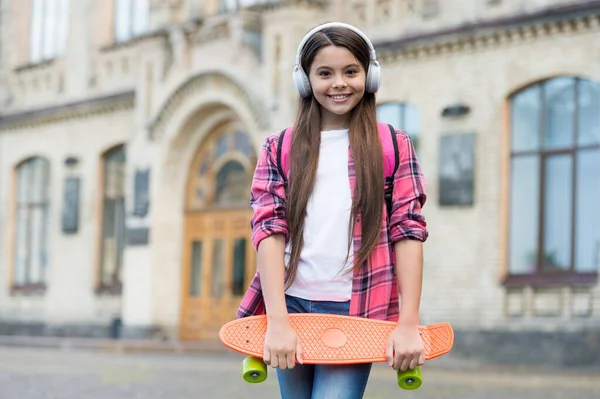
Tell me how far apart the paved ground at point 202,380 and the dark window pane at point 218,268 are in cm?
441

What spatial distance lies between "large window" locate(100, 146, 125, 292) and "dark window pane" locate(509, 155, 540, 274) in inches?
436

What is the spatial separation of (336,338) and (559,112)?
15.5 meters

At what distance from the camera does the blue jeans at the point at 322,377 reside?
3.79 m

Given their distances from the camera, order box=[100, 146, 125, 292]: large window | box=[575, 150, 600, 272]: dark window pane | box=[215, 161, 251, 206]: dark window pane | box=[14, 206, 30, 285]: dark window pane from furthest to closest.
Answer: box=[14, 206, 30, 285]: dark window pane < box=[100, 146, 125, 292]: large window < box=[215, 161, 251, 206]: dark window pane < box=[575, 150, 600, 272]: dark window pane

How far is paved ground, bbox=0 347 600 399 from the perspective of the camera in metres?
12.5

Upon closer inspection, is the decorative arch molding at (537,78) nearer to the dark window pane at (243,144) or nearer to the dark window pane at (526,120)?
the dark window pane at (526,120)

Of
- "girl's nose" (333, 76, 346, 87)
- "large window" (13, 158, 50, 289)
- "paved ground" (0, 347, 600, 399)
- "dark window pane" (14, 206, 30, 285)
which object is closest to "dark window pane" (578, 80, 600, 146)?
"paved ground" (0, 347, 600, 399)

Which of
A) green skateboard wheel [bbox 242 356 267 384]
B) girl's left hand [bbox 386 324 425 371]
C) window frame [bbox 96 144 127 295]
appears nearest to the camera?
girl's left hand [bbox 386 324 425 371]

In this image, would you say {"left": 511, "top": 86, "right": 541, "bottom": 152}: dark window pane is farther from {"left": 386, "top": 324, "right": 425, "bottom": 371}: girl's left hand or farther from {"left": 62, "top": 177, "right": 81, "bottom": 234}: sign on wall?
{"left": 386, "top": 324, "right": 425, "bottom": 371}: girl's left hand

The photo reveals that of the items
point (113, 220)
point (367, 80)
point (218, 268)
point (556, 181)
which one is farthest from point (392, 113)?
point (367, 80)

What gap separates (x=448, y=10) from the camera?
2042 cm

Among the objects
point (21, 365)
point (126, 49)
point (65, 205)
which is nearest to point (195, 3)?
point (126, 49)

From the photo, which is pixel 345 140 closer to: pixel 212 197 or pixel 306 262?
pixel 306 262

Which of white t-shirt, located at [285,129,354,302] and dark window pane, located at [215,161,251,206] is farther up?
dark window pane, located at [215,161,251,206]
